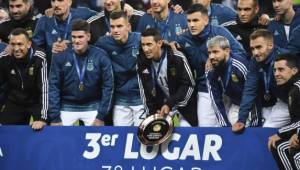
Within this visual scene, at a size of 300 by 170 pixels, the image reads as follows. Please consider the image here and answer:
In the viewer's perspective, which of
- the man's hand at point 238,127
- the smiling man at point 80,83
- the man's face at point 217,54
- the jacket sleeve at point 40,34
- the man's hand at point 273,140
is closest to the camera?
the man's hand at point 273,140

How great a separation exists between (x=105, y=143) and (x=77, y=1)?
4277mm

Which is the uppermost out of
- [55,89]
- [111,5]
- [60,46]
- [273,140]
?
[111,5]

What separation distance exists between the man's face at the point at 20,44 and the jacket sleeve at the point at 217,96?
7.43 ft

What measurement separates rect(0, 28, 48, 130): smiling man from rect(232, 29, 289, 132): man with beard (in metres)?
2.48

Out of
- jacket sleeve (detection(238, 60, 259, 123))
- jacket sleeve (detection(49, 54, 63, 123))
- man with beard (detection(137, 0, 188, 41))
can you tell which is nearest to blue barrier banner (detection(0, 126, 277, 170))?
jacket sleeve (detection(238, 60, 259, 123))

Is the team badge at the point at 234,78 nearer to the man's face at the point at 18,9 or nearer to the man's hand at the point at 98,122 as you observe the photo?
the man's hand at the point at 98,122

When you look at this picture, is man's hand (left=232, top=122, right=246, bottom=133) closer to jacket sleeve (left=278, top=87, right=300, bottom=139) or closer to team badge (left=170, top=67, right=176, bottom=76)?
jacket sleeve (left=278, top=87, right=300, bottom=139)

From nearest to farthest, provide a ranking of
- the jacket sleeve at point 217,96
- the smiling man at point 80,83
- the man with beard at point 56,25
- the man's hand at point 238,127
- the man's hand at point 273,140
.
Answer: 1. the man's hand at point 273,140
2. the man's hand at point 238,127
3. the jacket sleeve at point 217,96
4. the smiling man at point 80,83
5. the man with beard at point 56,25

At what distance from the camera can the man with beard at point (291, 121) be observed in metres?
7.52

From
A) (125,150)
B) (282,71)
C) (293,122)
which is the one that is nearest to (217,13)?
(282,71)

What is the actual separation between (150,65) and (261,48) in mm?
1439

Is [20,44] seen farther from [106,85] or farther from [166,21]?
[166,21]

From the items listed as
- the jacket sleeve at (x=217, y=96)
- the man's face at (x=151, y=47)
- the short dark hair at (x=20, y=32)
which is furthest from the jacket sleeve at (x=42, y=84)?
the jacket sleeve at (x=217, y=96)

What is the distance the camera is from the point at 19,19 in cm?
1000
